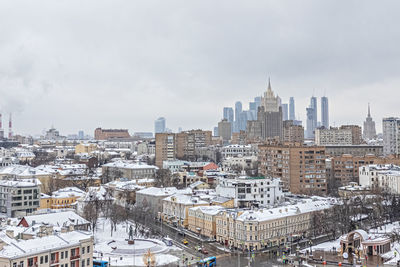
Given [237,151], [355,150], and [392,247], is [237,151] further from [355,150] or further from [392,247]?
[392,247]

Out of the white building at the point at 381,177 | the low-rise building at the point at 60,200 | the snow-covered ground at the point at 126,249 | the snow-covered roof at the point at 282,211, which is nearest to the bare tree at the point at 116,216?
the snow-covered ground at the point at 126,249

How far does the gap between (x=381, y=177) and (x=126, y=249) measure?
49030 millimetres

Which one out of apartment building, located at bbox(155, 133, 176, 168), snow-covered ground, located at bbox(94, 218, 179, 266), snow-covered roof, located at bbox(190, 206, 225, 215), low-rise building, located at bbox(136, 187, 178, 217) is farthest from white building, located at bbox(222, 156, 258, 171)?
snow-covered ground, located at bbox(94, 218, 179, 266)

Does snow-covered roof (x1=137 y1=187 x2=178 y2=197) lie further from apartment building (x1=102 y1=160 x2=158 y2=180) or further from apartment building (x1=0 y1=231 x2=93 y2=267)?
apartment building (x1=0 y1=231 x2=93 y2=267)

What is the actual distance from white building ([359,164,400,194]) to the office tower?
43.5 metres

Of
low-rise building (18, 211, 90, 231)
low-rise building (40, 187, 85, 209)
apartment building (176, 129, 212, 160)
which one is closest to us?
low-rise building (18, 211, 90, 231)

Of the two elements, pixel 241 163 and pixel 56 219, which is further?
pixel 241 163

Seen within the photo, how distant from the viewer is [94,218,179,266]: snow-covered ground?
38.5 m

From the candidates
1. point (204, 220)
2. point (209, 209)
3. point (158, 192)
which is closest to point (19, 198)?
point (158, 192)

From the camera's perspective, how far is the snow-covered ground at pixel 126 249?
3850cm

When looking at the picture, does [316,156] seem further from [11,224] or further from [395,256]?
[11,224]

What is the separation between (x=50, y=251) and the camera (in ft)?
104

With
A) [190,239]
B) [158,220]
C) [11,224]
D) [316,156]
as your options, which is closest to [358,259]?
[190,239]

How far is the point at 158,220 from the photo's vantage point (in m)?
60.3
